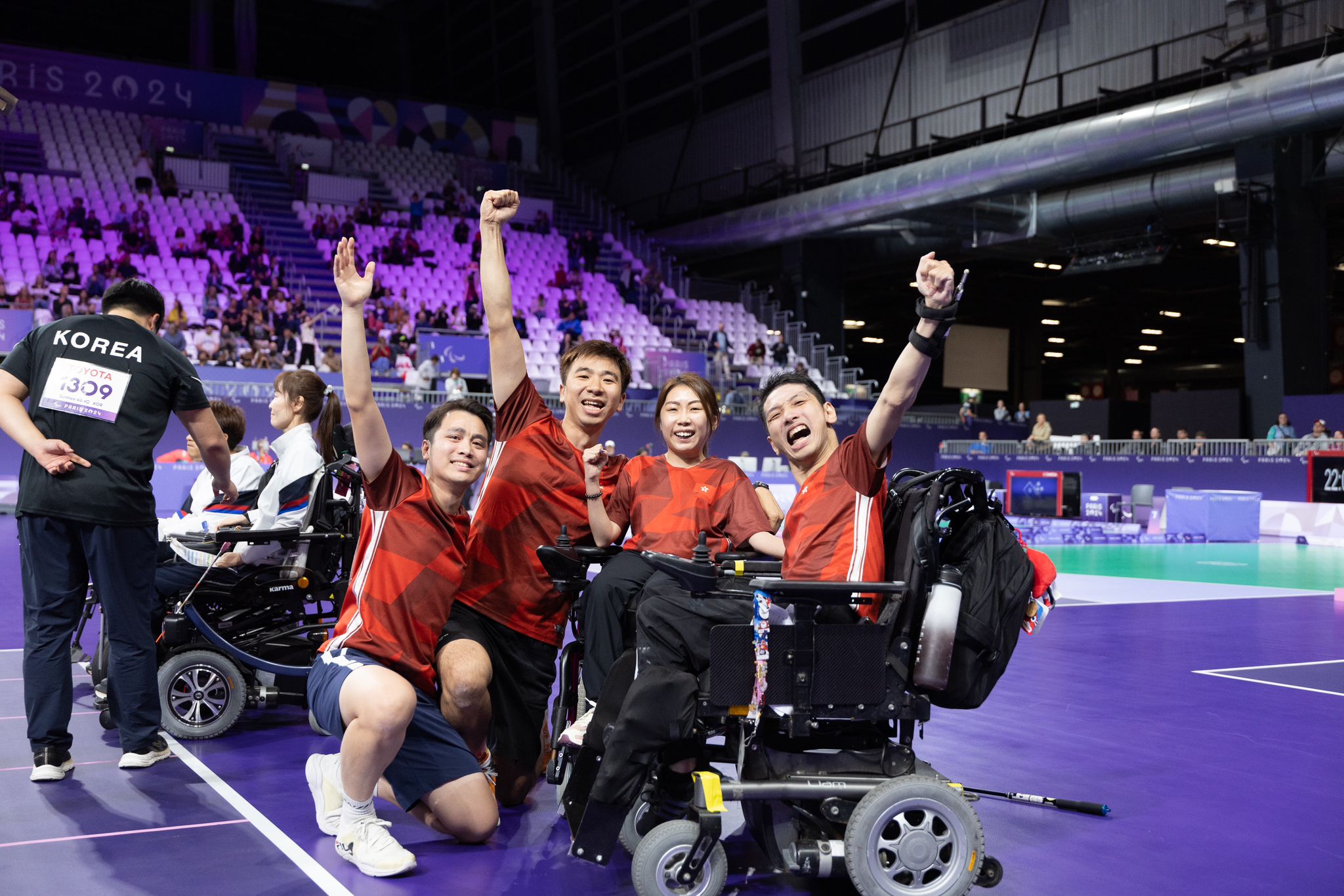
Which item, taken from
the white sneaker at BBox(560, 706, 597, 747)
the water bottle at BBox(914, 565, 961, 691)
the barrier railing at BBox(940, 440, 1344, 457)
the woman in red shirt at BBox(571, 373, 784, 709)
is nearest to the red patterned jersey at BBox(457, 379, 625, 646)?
the woman in red shirt at BBox(571, 373, 784, 709)

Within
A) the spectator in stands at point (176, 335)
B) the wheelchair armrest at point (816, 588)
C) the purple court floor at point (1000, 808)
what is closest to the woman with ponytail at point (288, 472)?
the purple court floor at point (1000, 808)

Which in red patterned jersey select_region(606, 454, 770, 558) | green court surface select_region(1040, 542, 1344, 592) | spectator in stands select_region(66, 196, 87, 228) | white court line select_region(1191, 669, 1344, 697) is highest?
spectator in stands select_region(66, 196, 87, 228)

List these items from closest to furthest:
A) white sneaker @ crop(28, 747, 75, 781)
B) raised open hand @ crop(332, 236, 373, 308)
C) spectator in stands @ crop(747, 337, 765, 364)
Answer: raised open hand @ crop(332, 236, 373, 308)
white sneaker @ crop(28, 747, 75, 781)
spectator in stands @ crop(747, 337, 765, 364)

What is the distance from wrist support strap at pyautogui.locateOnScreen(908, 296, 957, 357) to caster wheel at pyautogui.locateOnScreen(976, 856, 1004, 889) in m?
1.31

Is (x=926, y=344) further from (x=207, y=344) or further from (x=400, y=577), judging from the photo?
(x=207, y=344)

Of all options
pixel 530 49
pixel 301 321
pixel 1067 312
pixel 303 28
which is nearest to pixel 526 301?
pixel 301 321

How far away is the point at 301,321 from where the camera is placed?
66.7 ft

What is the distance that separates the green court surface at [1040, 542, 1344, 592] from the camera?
11523mm

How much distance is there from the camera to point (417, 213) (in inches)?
1043

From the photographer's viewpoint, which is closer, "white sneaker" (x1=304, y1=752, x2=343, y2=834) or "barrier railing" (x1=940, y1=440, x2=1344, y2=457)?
"white sneaker" (x1=304, y1=752, x2=343, y2=834)

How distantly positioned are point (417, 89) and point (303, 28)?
12.7 feet

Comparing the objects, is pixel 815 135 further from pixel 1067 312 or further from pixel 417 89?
pixel 417 89

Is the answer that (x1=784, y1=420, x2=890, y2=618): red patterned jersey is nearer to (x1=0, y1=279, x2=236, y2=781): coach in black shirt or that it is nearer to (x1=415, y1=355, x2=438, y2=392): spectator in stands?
(x1=0, y1=279, x2=236, y2=781): coach in black shirt

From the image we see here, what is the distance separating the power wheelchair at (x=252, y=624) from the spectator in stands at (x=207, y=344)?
13943 mm
